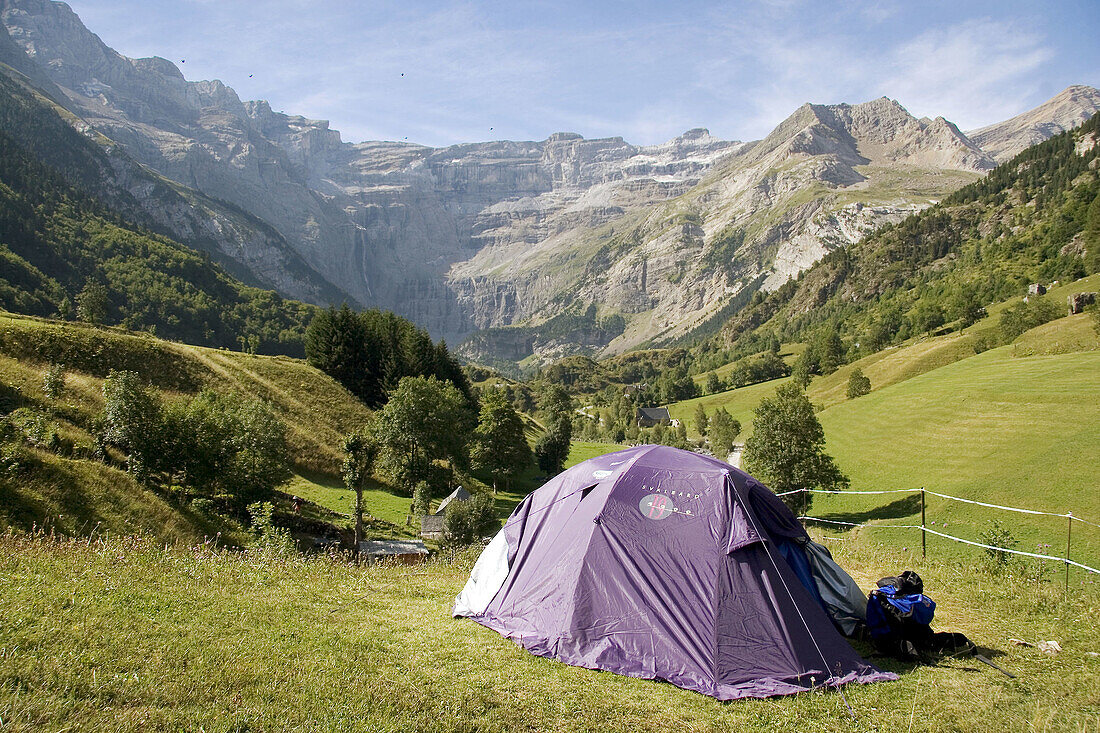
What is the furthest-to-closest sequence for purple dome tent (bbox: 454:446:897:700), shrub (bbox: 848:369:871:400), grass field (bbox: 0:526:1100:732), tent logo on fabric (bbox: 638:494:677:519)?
1. shrub (bbox: 848:369:871:400)
2. tent logo on fabric (bbox: 638:494:677:519)
3. purple dome tent (bbox: 454:446:897:700)
4. grass field (bbox: 0:526:1100:732)

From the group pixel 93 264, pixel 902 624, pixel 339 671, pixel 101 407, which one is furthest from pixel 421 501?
pixel 93 264

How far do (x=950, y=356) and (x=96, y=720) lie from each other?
100473mm

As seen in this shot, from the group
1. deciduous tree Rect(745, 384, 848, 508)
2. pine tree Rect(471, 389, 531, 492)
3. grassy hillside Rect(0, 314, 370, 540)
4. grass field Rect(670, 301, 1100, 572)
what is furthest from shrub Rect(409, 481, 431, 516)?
grass field Rect(670, 301, 1100, 572)

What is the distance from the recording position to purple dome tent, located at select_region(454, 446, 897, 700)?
8.88 metres

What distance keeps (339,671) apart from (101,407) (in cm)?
3859

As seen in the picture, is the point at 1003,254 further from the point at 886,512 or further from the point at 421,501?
the point at 421,501

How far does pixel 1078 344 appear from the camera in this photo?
5734 cm

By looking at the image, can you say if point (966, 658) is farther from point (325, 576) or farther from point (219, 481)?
point (219, 481)

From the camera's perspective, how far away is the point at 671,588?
32.2 feet

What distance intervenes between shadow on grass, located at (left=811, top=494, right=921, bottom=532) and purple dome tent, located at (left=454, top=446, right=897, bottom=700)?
106 ft

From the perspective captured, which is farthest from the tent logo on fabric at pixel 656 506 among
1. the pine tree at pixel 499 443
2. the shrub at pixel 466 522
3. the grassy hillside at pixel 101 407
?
the pine tree at pixel 499 443

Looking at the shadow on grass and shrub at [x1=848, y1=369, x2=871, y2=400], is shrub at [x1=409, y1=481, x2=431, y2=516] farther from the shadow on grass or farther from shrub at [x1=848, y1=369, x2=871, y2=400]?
shrub at [x1=848, y1=369, x2=871, y2=400]

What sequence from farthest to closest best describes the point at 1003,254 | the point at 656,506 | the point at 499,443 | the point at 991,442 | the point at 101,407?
1. the point at 1003,254
2. the point at 499,443
3. the point at 991,442
4. the point at 101,407
5. the point at 656,506

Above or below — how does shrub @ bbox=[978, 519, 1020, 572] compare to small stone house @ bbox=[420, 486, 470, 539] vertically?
above
